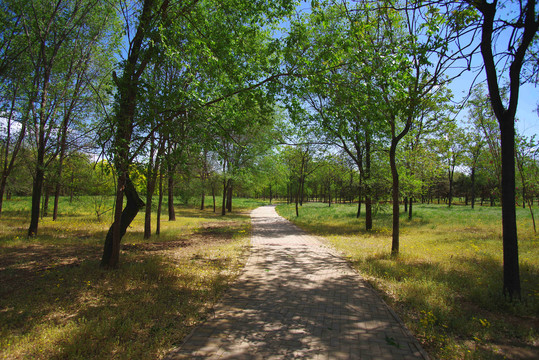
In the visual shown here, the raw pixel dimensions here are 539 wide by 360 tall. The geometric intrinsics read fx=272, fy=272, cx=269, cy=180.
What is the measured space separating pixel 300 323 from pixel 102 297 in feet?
11.8

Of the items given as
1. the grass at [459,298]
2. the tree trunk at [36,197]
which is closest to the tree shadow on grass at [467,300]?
the grass at [459,298]

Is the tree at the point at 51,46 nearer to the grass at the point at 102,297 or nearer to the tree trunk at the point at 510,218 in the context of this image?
the grass at the point at 102,297

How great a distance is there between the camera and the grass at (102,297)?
10.8ft

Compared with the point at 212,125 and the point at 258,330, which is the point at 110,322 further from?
the point at 212,125

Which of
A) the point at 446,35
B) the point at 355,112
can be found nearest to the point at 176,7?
the point at 355,112

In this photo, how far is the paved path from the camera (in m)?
3.26

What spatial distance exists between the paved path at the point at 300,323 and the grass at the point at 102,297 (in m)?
0.45

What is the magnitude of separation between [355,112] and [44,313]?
7.27 meters

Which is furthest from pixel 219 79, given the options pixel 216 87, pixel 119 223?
pixel 119 223

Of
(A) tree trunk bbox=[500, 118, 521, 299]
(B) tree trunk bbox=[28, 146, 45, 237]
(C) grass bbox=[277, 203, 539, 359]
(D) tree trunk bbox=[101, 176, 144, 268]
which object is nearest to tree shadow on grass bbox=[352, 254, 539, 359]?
(C) grass bbox=[277, 203, 539, 359]

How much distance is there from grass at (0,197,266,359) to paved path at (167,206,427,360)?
1.46 ft

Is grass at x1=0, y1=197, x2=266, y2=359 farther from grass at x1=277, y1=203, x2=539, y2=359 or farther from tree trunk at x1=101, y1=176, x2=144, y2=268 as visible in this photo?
grass at x1=277, y1=203, x2=539, y2=359

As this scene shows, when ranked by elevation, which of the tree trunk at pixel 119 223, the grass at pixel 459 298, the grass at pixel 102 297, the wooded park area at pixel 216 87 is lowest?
the grass at pixel 102 297

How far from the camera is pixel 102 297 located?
4.91 meters
